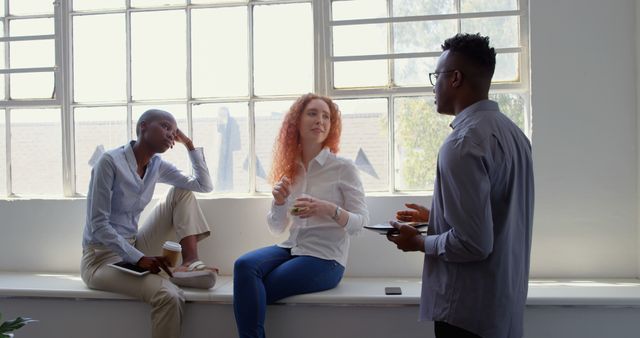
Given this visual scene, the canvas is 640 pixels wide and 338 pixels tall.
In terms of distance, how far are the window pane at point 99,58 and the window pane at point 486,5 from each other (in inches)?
91.0

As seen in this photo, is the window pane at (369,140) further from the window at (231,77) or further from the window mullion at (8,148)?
the window mullion at (8,148)

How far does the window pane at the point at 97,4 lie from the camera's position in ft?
13.3

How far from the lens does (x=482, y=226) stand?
1.82 metres

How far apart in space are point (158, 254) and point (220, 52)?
4.58ft

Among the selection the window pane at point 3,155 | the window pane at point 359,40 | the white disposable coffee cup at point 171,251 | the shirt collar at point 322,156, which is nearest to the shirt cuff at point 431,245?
the shirt collar at point 322,156

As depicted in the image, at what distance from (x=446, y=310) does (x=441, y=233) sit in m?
0.26

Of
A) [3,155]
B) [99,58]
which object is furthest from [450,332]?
[3,155]

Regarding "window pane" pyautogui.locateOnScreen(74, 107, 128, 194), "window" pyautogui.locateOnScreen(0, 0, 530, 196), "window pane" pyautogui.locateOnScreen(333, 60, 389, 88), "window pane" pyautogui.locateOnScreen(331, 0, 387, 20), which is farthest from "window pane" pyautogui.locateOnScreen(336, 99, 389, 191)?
"window pane" pyautogui.locateOnScreen(74, 107, 128, 194)

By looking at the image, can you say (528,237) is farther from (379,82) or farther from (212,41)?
(212,41)

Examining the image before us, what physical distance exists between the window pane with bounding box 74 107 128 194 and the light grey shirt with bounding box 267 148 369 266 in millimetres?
1400

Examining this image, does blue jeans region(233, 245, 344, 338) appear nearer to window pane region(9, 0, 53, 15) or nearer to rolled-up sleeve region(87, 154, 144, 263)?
rolled-up sleeve region(87, 154, 144, 263)

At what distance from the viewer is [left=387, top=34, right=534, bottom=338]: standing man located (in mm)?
1840

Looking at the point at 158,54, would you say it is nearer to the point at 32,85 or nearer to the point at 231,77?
the point at 231,77

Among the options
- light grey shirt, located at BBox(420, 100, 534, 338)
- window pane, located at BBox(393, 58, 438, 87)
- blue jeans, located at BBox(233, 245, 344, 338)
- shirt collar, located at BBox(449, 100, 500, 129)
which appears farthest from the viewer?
window pane, located at BBox(393, 58, 438, 87)
